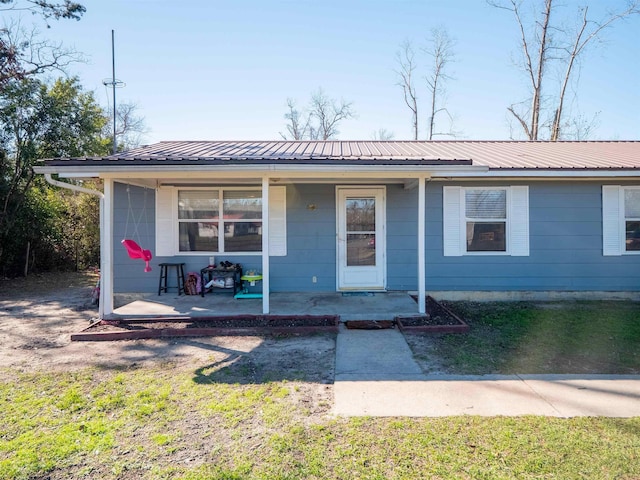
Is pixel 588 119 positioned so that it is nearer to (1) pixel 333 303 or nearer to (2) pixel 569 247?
(2) pixel 569 247

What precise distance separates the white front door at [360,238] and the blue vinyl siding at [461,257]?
0.54 ft

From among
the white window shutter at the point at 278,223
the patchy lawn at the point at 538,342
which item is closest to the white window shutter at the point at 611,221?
the patchy lawn at the point at 538,342

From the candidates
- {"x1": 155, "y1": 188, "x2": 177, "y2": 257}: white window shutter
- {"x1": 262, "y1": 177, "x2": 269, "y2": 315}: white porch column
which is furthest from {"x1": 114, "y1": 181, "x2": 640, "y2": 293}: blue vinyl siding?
{"x1": 262, "y1": 177, "x2": 269, "y2": 315}: white porch column

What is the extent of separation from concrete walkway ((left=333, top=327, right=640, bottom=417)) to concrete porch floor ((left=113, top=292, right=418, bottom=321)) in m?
1.75

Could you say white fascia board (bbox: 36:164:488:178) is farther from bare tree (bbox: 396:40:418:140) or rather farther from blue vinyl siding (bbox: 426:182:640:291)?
bare tree (bbox: 396:40:418:140)

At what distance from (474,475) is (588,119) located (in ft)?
70.9

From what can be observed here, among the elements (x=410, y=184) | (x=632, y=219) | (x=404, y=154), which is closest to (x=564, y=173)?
(x=632, y=219)

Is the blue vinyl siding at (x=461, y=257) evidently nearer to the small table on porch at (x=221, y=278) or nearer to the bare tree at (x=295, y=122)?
the small table on porch at (x=221, y=278)

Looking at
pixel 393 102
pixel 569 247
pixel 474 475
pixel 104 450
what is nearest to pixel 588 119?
pixel 393 102

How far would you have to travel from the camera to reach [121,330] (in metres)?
5.47

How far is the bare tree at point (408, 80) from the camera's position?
21094 mm

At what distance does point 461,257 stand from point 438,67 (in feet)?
55.9

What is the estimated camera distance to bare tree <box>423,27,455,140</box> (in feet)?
66.7

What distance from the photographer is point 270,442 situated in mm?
2650
